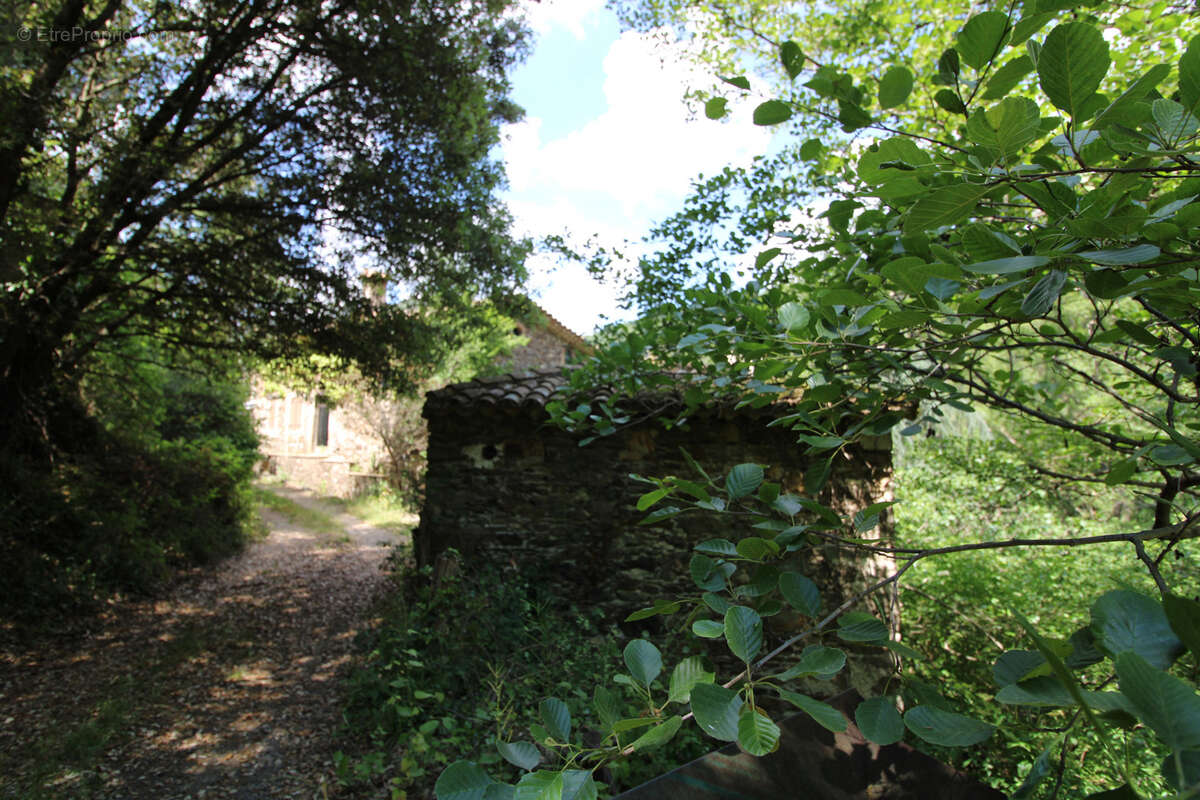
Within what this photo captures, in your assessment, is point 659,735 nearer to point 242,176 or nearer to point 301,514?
point 242,176

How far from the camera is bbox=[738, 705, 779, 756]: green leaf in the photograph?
0.67 m

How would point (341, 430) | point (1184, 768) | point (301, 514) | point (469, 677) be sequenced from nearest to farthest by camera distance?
point (1184, 768)
point (469, 677)
point (301, 514)
point (341, 430)

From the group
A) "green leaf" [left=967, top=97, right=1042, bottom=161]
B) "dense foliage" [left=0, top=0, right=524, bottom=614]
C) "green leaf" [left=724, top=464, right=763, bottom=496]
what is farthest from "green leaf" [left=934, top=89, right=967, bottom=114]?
"dense foliage" [left=0, top=0, right=524, bottom=614]

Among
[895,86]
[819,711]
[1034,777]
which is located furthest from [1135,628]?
[895,86]

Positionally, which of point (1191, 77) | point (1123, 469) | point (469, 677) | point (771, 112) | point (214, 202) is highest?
point (214, 202)

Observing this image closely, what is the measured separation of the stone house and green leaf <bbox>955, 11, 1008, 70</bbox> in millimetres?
10668

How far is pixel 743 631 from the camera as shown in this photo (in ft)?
2.70

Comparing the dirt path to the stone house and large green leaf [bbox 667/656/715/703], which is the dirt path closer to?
large green leaf [bbox 667/656/715/703]

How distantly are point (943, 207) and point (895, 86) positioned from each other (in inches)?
21.5

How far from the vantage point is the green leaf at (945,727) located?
0.67 m

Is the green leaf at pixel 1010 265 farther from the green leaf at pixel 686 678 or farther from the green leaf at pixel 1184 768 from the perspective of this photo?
the green leaf at pixel 686 678

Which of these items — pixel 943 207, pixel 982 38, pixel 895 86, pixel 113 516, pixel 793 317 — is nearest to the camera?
pixel 943 207

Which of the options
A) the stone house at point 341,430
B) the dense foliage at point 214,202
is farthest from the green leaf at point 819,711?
the stone house at point 341,430

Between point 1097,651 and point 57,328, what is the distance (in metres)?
7.02
